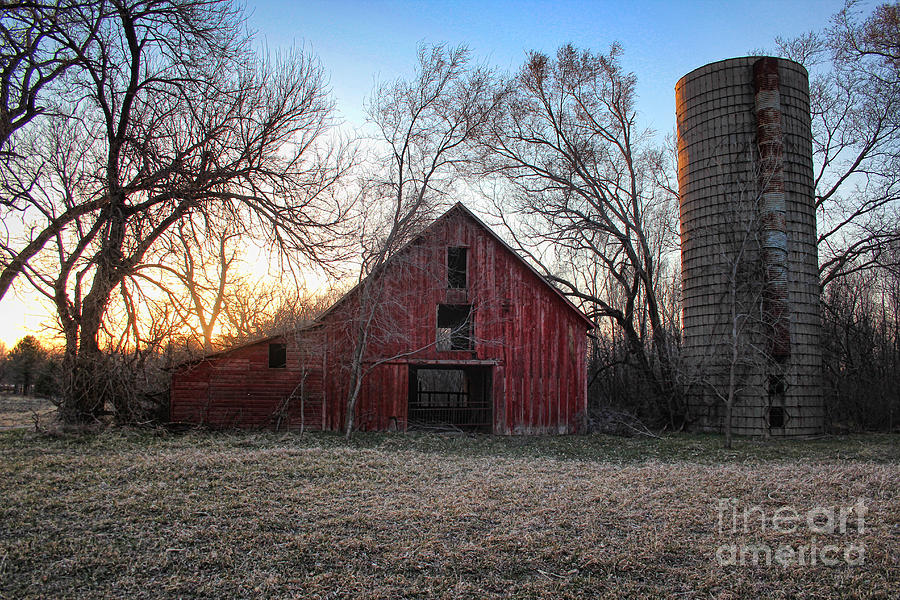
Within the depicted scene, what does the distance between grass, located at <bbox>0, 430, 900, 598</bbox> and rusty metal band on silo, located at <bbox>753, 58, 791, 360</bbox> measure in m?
5.34

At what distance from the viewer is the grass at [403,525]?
5004 mm

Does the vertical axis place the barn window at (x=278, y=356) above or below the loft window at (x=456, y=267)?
below

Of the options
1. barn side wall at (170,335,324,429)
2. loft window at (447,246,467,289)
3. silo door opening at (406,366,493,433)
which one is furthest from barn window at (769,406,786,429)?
barn side wall at (170,335,324,429)

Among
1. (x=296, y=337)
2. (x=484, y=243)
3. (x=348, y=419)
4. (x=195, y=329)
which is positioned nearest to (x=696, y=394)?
(x=484, y=243)

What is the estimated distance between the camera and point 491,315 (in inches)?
679

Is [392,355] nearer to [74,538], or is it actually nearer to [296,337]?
[296,337]

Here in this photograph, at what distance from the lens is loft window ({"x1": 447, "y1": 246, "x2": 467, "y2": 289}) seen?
57.2 ft

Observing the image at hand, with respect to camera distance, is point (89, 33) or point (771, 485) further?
point (89, 33)

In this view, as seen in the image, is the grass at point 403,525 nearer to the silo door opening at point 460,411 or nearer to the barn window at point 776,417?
the barn window at point 776,417

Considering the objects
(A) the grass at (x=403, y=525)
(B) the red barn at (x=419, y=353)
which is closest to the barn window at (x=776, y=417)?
(B) the red barn at (x=419, y=353)

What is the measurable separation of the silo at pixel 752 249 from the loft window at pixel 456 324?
6.15 m

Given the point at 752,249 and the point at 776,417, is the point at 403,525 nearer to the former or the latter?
the point at 776,417

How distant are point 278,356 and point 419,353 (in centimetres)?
→ 376

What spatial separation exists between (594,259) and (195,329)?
2022cm
